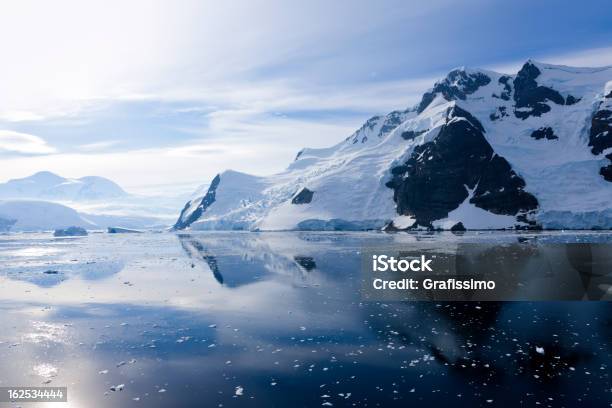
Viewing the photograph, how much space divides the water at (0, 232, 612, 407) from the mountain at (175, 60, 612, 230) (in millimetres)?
106544

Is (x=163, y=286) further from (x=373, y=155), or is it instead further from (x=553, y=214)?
(x=373, y=155)

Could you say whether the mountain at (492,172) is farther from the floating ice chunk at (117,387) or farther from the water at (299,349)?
the floating ice chunk at (117,387)

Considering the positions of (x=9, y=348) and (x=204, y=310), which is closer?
(x=9, y=348)

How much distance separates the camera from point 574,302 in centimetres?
2842

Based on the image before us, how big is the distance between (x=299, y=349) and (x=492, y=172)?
13808cm

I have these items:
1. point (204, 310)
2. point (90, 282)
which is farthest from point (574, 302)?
point (90, 282)

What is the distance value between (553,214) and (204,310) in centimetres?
11628
